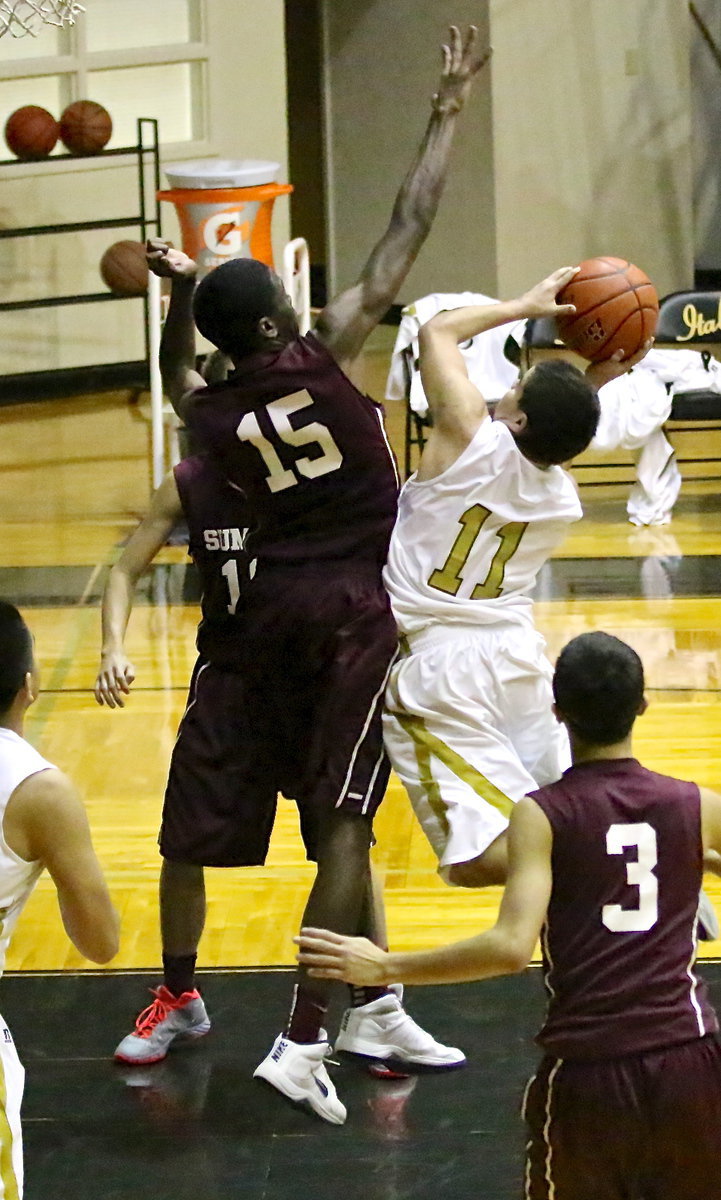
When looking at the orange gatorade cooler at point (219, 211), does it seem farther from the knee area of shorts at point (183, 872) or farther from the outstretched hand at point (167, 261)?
the knee area of shorts at point (183, 872)

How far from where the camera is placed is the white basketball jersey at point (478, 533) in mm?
3275

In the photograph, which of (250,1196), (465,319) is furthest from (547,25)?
(250,1196)

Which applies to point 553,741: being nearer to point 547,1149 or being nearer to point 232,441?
point 232,441

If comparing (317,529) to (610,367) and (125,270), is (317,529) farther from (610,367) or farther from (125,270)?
(125,270)

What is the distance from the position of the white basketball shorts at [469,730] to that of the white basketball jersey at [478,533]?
0.05m

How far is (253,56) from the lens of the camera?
1207 centimetres

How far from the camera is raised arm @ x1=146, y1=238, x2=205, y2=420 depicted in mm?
3537

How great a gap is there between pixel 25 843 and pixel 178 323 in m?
1.53

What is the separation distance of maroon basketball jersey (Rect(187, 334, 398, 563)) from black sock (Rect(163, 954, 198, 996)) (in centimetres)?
89

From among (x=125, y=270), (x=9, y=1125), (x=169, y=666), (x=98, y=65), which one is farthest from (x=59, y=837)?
(x=98, y=65)

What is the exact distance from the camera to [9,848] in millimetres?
2400

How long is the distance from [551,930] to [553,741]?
1065 mm

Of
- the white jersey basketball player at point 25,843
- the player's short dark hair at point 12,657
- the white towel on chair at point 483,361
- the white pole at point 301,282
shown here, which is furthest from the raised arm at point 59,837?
the white towel on chair at point 483,361

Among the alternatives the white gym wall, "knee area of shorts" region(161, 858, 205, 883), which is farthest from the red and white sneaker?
the white gym wall
